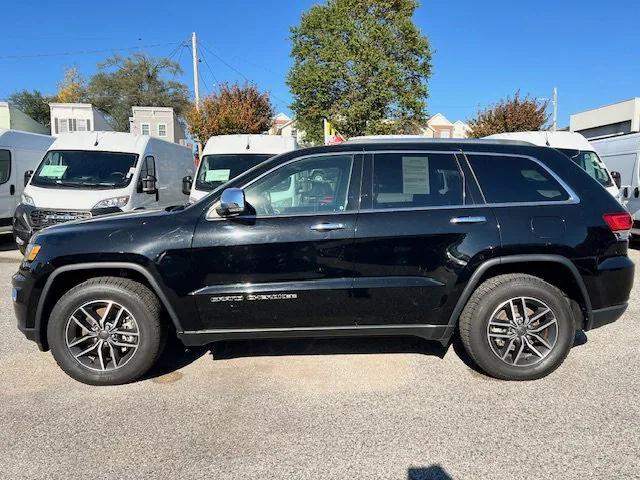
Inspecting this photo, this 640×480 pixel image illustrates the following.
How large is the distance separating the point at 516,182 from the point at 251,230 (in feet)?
6.90

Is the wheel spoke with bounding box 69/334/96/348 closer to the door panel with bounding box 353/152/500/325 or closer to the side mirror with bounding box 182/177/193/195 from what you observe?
the door panel with bounding box 353/152/500/325

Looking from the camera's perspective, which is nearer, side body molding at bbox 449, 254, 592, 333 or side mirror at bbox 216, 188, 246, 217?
side mirror at bbox 216, 188, 246, 217

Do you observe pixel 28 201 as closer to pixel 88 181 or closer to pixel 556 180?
pixel 88 181

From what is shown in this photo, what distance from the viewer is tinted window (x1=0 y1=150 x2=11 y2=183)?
401 inches

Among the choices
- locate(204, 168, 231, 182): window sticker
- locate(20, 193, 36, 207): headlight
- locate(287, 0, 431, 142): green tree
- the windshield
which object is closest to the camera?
locate(20, 193, 36, 207): headlight

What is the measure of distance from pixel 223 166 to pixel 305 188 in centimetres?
606

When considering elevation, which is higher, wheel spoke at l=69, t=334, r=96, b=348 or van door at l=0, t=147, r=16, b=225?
van door at l=0, t=147, r=16, b=225

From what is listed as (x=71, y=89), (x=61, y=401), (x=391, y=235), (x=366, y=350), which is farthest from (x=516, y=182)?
(x=71, y=89)

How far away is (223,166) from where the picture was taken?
9578 mm

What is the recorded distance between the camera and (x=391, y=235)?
11.8ft

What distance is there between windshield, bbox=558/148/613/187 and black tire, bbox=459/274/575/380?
661 centimetres

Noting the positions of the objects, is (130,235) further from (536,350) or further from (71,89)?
(71,89)

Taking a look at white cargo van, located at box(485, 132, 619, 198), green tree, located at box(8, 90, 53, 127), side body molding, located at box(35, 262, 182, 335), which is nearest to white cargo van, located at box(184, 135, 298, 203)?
white cargo van, located at box(485, 132, 619, 198)

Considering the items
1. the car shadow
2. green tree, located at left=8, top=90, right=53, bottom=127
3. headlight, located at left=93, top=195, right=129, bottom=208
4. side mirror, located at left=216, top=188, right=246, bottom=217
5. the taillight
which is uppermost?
green tree, located at left=8, top=90, right=53, bottom=127
